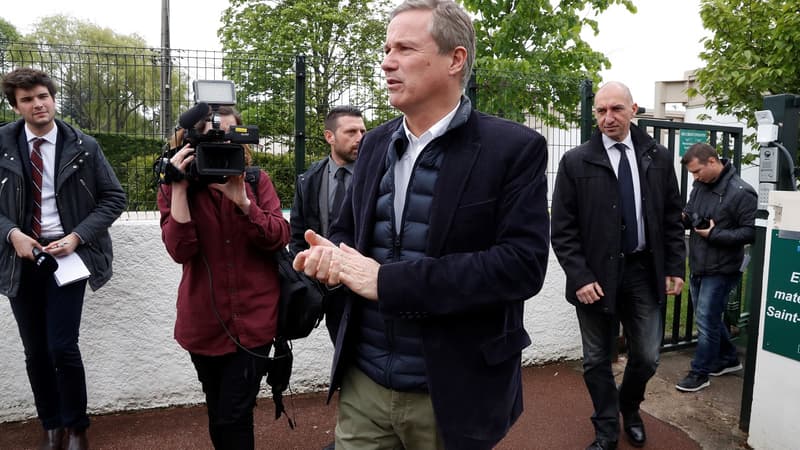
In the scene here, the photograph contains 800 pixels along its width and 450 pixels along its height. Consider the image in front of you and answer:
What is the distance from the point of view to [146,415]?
4242 millimetres

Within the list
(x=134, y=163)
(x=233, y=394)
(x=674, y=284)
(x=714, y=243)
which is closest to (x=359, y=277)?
(x=233, y=394)

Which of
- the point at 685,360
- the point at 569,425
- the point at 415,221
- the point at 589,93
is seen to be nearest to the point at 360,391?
the point at 415,221

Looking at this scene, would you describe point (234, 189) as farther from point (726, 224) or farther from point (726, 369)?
point (726, 369)

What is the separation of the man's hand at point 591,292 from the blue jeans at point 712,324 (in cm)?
212

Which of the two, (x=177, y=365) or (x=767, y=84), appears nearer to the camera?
(x=177, y=365)

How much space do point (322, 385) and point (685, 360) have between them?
3.45 meters

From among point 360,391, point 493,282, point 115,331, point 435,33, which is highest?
point 435,33

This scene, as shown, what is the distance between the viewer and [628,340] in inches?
146

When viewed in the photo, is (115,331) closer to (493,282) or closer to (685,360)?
(493,282)

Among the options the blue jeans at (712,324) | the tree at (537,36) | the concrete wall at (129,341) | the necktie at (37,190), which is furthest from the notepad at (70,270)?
the tree at (537,36)

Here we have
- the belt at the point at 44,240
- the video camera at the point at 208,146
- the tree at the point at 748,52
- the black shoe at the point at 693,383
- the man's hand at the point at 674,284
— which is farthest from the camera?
the tree at the point at 748,52

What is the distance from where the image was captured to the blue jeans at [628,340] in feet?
11.8

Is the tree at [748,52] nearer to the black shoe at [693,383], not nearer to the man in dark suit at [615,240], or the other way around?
the black shoe at [693,383]

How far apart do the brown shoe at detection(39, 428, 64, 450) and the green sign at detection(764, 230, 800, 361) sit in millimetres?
4366
